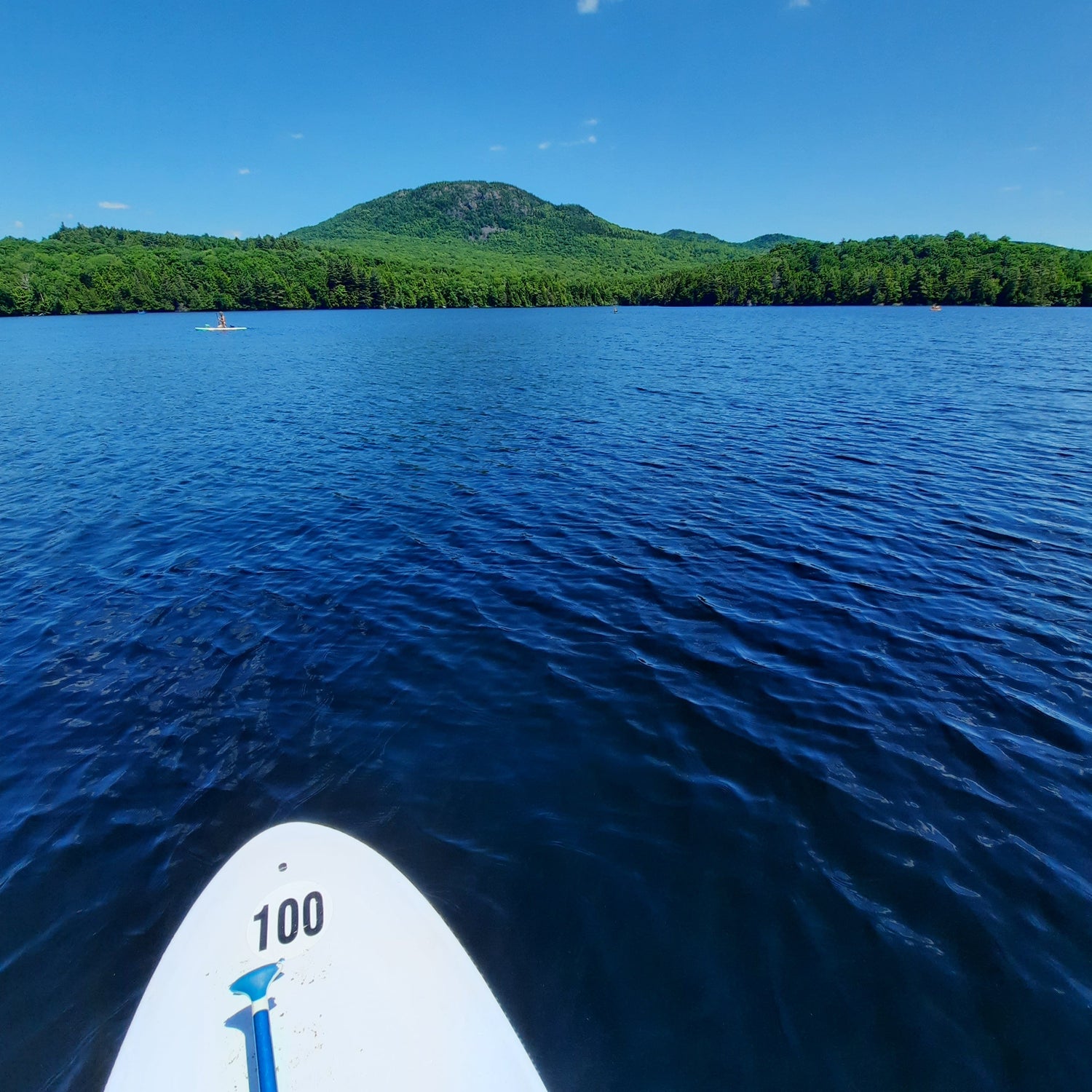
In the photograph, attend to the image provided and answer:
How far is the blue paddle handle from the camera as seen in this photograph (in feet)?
13.9

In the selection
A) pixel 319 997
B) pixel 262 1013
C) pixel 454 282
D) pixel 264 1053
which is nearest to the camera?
pixel 264 1053

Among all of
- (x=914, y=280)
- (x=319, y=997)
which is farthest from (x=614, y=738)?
(x=914, y=280)

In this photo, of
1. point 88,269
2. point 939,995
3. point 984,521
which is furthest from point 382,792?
point 88,269

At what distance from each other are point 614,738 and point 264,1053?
18.5ft

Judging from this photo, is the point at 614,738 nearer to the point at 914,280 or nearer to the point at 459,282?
the point at 459,282

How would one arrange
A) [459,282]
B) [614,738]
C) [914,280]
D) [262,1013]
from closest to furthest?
[262,1013] < [614,738] < [914,280] < [459,282]

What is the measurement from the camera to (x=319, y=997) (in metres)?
5.05

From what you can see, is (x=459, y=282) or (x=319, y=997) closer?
(x=319, y=997)

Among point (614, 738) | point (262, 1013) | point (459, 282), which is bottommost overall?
point (614, 738)

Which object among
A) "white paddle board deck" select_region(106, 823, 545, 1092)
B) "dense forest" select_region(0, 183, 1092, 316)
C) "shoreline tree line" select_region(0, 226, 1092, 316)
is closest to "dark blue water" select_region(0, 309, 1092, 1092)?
"white paddle board deck" select_region(106, 823, 545, 1092)

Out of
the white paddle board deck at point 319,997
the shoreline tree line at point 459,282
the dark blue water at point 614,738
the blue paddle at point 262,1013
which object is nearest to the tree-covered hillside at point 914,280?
the shoreline tree line at point 459,282

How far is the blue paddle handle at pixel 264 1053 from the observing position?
167 inches

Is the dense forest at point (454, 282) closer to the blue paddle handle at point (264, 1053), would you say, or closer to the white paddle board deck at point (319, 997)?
the white paddle board deck at point (319, 997)

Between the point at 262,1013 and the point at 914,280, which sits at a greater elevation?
the point at 914,280
